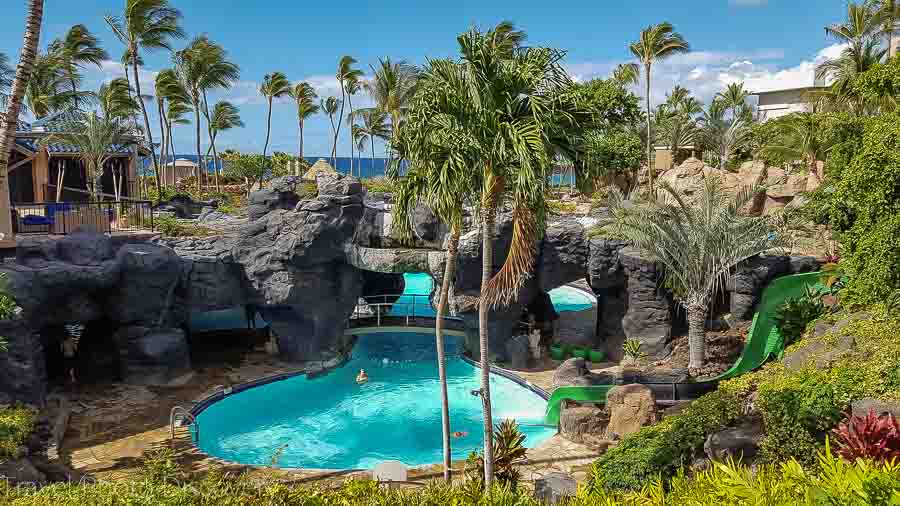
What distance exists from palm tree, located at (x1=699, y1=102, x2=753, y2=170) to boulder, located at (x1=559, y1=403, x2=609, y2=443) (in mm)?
31996

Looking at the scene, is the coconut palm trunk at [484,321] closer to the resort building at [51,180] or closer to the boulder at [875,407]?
the boulder at [875,407]

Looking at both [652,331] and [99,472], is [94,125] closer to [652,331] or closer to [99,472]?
[99,472]

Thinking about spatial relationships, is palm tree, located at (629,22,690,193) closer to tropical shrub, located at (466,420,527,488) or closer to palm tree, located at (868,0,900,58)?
palm tree, located at (868,0,900,58)

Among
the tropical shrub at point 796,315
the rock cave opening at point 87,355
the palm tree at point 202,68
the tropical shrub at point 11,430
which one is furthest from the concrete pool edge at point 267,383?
the palm tree at point 202,68

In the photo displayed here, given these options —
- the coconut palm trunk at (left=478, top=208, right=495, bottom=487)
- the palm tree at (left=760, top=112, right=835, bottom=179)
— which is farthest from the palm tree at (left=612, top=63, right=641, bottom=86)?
the coconut palm trunk at (left=478, top=208, right=495, bottom=487)

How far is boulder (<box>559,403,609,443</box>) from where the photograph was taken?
53.1 ft

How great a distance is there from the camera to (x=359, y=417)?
19.2 metres

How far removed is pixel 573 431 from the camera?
1623 cm

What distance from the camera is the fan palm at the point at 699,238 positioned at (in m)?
17.7

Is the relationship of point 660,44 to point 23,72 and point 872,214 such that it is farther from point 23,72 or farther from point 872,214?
point 23,72

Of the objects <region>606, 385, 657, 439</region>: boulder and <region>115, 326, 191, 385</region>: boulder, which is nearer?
<region>606, 385, 657, 439</region>: boulder

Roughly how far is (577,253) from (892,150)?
32.7 feet

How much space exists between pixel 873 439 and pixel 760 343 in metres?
9.16

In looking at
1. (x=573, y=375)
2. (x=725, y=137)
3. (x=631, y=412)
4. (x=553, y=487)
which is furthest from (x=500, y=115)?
(x=725, y=137)
